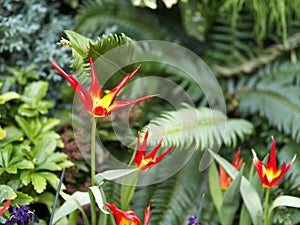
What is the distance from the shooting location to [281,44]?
7.08ft

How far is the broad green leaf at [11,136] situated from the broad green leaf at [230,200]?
0.62 metres

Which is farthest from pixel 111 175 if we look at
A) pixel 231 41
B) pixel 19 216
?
pixel 231 41

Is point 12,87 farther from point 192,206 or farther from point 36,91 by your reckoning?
point 192,206

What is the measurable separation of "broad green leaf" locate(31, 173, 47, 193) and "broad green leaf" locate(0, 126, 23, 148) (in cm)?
15

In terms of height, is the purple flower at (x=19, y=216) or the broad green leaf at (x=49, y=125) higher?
the broad green leaf at (x=49, y=125)

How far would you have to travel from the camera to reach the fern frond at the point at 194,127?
4.82 ft

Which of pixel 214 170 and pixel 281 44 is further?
pixel 281 44

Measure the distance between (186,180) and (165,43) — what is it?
2.06 feet

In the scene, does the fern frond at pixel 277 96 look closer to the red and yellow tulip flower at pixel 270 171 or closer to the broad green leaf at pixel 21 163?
the red and yellow tulip flower at pixel 270 171

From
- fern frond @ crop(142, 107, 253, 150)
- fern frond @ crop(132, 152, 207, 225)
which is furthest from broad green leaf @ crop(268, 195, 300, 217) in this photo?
fern frond @ crop(132, 152, 207, 225)

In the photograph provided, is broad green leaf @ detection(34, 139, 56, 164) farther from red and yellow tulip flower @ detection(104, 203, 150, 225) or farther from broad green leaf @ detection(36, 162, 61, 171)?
red and yellow tulip flower @ detection(104, 203, 150, 225)

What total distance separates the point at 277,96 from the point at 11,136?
101cm

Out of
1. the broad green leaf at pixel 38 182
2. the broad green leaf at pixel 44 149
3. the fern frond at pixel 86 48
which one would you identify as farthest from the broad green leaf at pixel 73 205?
the fern frond at pixel 86 48

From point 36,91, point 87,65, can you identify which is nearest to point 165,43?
point 36,91
